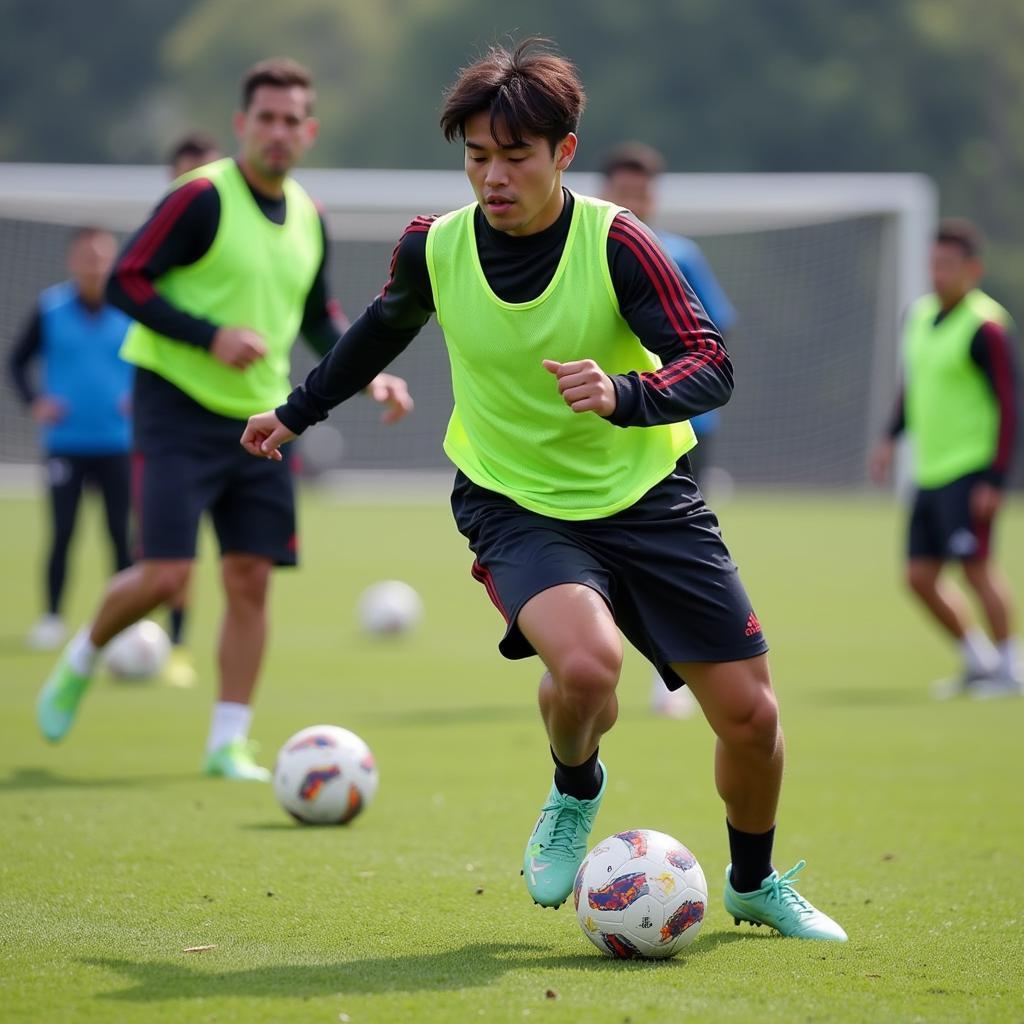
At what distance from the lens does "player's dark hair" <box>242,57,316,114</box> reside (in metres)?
7.20

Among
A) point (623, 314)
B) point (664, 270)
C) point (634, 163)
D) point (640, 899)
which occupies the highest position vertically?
point (634, 163)

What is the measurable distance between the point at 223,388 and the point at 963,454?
521cm

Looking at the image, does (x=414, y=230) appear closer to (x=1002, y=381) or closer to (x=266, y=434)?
(x=266, y=434)

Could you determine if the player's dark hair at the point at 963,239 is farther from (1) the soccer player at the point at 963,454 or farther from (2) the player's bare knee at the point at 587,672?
(2) the player's bare knee at the point at 587,672

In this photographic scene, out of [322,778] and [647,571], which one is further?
[322,778]

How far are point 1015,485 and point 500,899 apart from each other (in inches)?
1442

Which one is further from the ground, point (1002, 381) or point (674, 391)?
point (1002, 381)

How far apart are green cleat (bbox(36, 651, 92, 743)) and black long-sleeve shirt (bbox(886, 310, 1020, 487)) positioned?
5695 millimetres

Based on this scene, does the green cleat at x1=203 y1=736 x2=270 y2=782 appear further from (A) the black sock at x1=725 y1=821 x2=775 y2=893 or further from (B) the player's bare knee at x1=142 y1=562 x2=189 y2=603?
(A) the black sock at x1=725 y1=821 x2=775 y2=893

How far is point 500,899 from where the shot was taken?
5.16 meters

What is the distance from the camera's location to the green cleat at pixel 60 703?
24.5ft

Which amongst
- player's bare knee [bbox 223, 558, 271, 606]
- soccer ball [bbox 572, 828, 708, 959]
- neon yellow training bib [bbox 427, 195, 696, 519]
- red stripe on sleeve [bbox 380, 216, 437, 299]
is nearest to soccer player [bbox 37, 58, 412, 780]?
player's bare knee [bbox 223, 558, 271, 606]

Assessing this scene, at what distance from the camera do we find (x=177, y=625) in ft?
37.3

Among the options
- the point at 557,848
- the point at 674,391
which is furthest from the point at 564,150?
the point at 557,848
